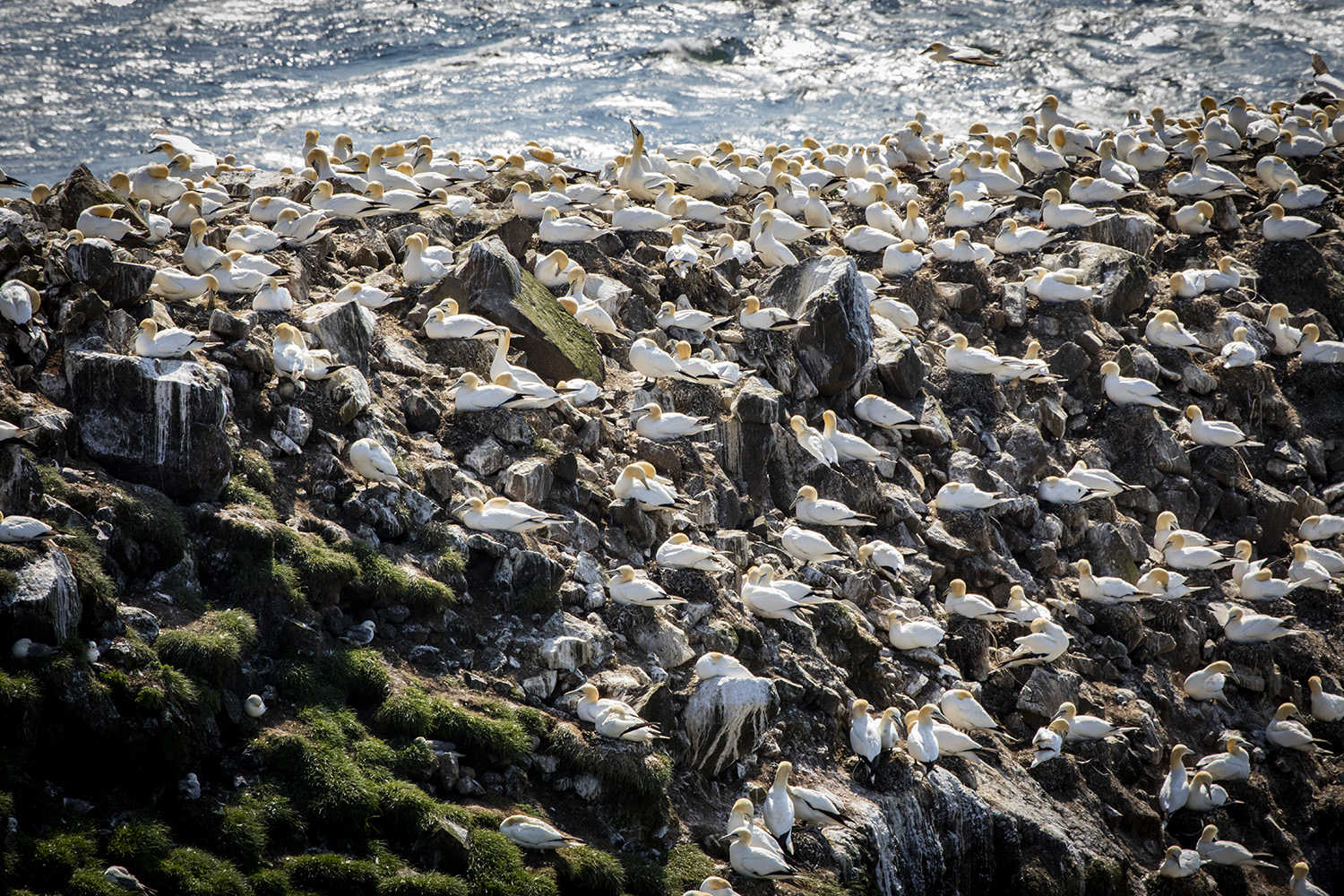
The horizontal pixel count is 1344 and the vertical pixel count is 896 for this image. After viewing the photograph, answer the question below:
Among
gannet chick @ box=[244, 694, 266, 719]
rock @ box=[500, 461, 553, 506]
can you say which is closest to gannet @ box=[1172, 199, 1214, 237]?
rock @ box=[500, 461, 553, 506]

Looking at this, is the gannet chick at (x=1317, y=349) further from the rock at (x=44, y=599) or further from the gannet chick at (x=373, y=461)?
the rock at (x=44, y=599)

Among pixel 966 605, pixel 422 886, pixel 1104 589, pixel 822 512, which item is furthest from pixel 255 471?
pixel 1104 589

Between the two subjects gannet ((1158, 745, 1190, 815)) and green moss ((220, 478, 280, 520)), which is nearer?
green moss ((220, 478, 280, 520))

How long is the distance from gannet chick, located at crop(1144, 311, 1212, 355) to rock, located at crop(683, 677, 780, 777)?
11.7 metres

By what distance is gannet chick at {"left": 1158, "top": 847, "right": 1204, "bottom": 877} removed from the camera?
1327cm

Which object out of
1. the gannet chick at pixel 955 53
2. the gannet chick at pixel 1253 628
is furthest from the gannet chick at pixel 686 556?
the gannet chick at pixel 955 53

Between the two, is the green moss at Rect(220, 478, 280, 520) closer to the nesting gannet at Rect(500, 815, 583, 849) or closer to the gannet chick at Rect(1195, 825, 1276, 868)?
the nesting gannet at Rect(500, 815, 583, 849)

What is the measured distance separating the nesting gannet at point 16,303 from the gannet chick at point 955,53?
71.3 feet

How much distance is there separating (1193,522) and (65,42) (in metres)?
30.4

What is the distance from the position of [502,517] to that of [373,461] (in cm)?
146

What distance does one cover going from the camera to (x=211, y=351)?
41.6 ft

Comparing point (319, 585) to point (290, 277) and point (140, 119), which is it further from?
point (140, 119)

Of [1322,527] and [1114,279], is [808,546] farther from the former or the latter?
[1114,279]

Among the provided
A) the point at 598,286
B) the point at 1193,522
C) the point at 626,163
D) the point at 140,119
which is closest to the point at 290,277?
the point at 598,286
